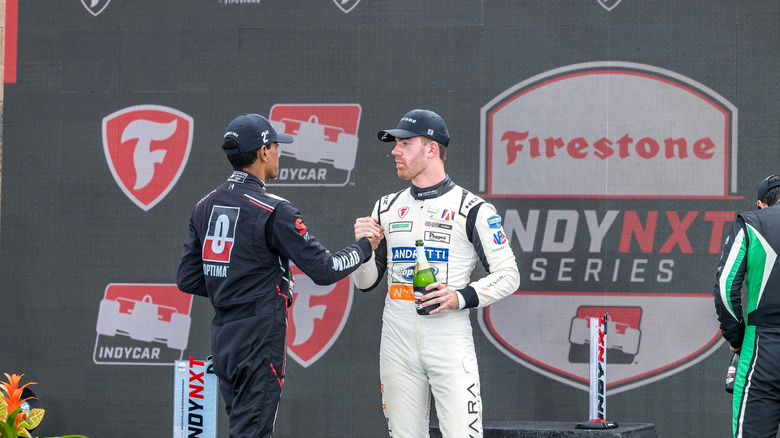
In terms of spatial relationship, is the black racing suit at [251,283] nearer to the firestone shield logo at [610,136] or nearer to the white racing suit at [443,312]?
the white racing suit at [443,312]

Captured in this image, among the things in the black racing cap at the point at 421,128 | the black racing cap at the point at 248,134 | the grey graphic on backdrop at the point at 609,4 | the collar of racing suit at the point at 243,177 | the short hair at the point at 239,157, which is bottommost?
the collar of racing suit at the point at 243,177

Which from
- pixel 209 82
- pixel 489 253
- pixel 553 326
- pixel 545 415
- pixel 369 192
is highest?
pixel 209 82

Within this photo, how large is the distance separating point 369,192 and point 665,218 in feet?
5.28

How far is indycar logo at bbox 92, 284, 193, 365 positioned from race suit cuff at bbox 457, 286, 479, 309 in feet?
6.93

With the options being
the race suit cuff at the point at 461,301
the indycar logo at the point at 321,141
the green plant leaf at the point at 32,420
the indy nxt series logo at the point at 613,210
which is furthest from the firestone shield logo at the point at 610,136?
the green plant leaf at the point at 32,420

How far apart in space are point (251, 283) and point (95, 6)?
2622mm

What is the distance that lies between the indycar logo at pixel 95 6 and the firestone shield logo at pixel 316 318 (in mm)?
1956

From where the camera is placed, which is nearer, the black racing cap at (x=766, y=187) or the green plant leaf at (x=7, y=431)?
the green plant leaf at (x=7, y=431)

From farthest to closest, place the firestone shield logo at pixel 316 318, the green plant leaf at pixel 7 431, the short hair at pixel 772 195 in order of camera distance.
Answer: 1. the firestone shield logo at pixel 316 318
2. the short hair at pixel 772 195
3. the green plant leaf at pixel 7 431

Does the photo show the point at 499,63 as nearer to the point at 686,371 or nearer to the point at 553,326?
the point at 553,326

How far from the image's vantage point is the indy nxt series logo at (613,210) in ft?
14.4

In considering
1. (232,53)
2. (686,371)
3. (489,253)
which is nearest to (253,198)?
(489,253)

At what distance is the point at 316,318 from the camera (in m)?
4.61

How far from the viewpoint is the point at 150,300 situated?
4.70 meters
